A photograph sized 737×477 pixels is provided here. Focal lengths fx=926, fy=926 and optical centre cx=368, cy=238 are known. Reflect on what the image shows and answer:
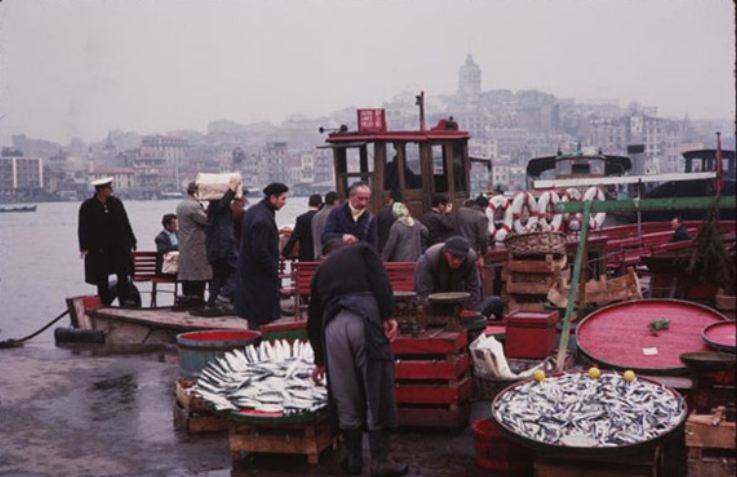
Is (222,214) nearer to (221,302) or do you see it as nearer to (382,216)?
(221,302)

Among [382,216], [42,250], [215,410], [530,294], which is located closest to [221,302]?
[382,216]

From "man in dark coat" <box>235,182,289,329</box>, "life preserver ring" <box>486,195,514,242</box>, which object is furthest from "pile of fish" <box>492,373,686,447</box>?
"life preserver ring" <box>486,195,514,242</box>

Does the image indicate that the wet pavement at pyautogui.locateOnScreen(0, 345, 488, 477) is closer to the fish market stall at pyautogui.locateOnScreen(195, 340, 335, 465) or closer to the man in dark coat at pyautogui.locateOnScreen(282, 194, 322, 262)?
the fish market stall at pyautogui.locateOnScreen(195, 340, 335, 465)

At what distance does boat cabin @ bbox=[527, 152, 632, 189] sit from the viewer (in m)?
30.5

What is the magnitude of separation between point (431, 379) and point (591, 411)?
168cm

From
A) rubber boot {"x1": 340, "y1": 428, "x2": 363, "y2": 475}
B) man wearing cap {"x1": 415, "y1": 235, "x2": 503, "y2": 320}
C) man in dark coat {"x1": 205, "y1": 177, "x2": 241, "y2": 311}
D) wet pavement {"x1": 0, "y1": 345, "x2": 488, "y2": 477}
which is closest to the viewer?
rubber boot {"x1": 340, "y1": 428, "x2": 363, "y2": 475}

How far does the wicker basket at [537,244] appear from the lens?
12050 mm

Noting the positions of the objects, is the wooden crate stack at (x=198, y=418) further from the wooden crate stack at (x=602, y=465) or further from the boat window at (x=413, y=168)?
the boat window at (x=413, y=168)

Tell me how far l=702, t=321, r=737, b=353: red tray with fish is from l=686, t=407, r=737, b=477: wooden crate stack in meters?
0.89

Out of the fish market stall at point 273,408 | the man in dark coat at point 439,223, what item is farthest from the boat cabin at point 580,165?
the fish market stall at point 273,408

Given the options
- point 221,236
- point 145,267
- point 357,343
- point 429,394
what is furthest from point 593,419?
point 145,267

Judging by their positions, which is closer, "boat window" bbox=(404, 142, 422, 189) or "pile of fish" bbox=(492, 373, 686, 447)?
"pile of fish" bbox=(492, 373, 686, 447)

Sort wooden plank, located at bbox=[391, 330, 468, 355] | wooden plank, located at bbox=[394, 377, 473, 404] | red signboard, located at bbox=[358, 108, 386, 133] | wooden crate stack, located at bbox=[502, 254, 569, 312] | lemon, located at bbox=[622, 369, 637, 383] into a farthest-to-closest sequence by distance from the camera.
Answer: red signboard, located at bbox=[358, 108, 386, 133] < wooden crate stack, located at bbox=[502, 254, 569, 312] < wooden plank, located at bbox=[394, 377, 473, 404] < wooden plank, located at bbox=[391, 330, 468, 355] < lemon, located at bbox=[622, 369, 637, 383]

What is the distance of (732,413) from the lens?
575 centimetres
